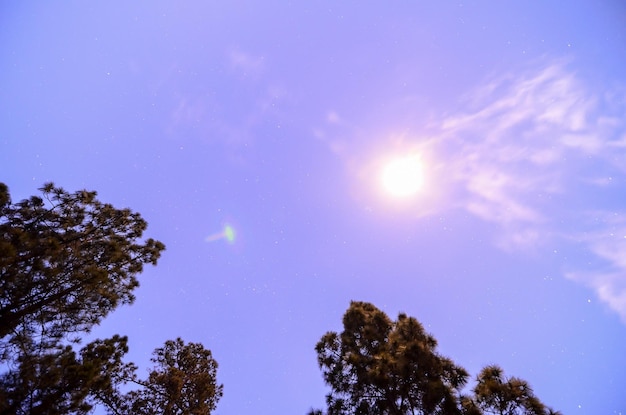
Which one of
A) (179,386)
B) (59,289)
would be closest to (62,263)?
(59,289)

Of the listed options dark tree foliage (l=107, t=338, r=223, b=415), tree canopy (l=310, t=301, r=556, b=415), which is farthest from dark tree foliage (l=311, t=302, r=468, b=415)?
A: dark tree foliage (l=107, t=338, r=223, b=415)

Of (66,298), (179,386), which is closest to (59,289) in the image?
(66,298)

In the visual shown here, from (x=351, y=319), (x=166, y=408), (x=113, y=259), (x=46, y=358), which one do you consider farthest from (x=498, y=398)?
(x=166, y=408)

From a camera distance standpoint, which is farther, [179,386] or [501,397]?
[179,386]

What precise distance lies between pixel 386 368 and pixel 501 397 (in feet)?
11.9

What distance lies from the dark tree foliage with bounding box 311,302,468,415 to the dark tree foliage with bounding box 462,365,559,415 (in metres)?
0.85

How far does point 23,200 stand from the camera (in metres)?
11.3

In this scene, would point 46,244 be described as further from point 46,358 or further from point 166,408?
point 166,408

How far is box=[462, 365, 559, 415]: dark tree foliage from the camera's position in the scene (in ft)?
26.8

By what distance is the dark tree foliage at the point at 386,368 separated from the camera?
33.3ft

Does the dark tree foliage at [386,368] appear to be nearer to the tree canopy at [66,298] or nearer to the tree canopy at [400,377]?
the tree canopy at [400,377]

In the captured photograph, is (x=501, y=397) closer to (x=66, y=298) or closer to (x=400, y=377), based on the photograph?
(x=400, y=377)

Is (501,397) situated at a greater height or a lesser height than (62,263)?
lesser

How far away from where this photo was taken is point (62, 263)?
10805 mm
